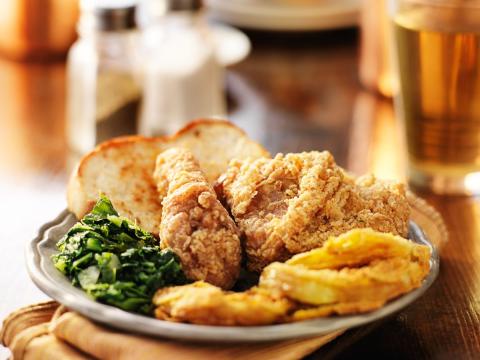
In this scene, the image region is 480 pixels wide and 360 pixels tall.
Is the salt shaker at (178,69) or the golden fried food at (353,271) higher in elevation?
the golden fried food at (353,271)

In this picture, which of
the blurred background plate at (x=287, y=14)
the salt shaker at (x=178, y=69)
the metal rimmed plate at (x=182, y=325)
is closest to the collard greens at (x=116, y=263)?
the metal rimmed plate at (x=182, y=325)

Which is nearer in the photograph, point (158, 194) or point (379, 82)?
point (158, 194)

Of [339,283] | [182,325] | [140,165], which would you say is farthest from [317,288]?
[140,165]

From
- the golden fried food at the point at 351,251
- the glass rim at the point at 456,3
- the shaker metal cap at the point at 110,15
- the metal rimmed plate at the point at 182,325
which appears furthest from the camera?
the shaker metal cap at the point at 110,15

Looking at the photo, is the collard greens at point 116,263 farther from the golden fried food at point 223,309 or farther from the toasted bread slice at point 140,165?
the toasted bread slice at point 140,165

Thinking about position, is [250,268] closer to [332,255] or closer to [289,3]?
[332,255]

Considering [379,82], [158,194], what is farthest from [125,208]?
[379,82]
